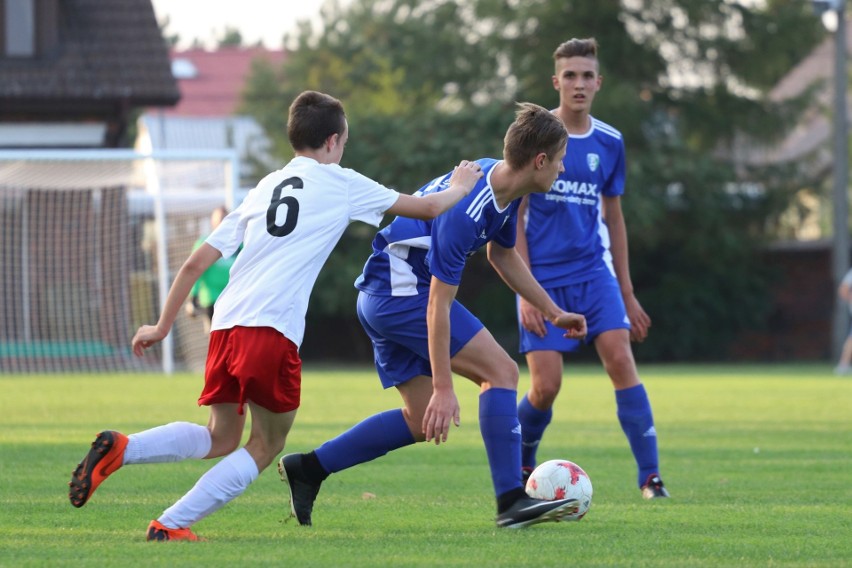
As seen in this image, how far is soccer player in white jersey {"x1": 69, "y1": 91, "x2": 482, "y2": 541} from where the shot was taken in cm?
500

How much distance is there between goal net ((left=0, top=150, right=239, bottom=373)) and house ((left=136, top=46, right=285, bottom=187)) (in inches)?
1032

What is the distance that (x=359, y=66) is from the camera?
5591 cm

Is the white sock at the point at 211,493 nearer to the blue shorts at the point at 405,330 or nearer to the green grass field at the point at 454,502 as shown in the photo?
the green grass field at the point at 454,502

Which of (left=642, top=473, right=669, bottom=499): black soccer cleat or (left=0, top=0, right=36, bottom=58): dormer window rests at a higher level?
(left=0, top=0, right=36, bottom=58): dormer window

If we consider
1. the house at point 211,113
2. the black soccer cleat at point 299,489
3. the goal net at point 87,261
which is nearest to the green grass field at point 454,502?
the black soccer cleat at point 299,489

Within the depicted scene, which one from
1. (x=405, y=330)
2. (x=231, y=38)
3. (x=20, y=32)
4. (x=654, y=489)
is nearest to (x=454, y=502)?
(x=654, y=489)

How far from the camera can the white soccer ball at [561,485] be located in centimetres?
584

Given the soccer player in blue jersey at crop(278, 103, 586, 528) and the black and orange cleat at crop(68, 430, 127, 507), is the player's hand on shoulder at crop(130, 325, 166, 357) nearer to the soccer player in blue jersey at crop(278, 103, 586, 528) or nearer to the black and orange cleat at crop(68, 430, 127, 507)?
the black and orange cleat at crop(68, 430, 127, 507)

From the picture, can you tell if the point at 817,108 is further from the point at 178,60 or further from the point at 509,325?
Answer: the point at 178,60

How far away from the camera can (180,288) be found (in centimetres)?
493

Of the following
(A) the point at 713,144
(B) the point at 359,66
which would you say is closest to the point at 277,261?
(A) the point at 713,144

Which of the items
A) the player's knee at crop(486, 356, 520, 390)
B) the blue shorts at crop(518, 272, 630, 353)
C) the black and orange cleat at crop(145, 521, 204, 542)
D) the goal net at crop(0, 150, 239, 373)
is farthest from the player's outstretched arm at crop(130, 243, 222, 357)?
the goal net at crop(0, 150, 239, 373)

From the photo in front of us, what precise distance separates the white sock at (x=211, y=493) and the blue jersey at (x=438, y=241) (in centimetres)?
103

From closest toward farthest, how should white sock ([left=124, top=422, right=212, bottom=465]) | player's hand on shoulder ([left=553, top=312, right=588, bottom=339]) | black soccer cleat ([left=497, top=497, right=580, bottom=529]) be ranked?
white sock ([left=124, top=422, right=212, bottom=465]) < black soccer cleat ([left=497, top=497, right=580, bottom=529]) < player's hand on shoulder ([left=553, top=312, right=588, bottom=339])
